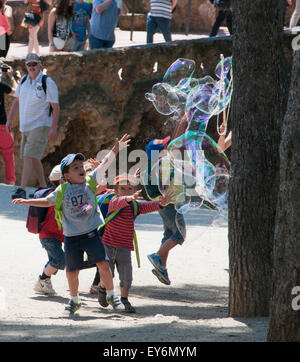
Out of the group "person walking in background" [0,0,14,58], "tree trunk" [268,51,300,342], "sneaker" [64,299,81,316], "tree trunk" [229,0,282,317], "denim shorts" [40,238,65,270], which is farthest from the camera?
"person walking in background" [0,0,14,58]

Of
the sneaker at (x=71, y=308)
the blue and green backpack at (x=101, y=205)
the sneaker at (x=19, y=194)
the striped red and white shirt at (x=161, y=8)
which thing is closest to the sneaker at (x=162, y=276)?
the blue and green backpack at (x=101, y=205)

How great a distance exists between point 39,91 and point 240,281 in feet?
16.3

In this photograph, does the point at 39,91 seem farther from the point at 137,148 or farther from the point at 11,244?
the point at 137,148

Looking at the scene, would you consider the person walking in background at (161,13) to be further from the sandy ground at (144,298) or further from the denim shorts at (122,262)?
the denim shorts at (122,262)

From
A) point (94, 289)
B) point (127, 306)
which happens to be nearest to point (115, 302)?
point (127, 306)

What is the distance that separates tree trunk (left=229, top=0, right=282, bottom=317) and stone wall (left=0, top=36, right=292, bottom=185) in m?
8.04

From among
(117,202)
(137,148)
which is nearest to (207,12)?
(137,148)

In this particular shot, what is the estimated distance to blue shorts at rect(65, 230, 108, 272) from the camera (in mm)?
6883

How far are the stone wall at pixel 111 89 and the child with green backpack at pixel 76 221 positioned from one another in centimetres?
748

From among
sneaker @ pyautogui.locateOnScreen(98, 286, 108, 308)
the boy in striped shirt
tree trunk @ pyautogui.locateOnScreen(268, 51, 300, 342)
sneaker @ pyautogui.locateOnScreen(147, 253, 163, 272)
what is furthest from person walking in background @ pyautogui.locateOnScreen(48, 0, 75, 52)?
tree trunk @ pyautogui.locateOnScreen(268, 51, 300, 342)

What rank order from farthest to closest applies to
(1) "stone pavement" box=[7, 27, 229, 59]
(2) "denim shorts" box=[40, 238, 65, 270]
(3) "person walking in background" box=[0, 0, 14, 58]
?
(1) "stone pavement" box=[7, 27, 229, 59]
(3) "person walking in background" box=[0, 0, 14, 58]
(2) "denim shorts" box=[40, 238, 65, 270]

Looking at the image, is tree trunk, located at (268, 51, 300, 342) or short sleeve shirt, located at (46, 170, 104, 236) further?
short sleeve shirt, located at (46, 170, 104, 236)

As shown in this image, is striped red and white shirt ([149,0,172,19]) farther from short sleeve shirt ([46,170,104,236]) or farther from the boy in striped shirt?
short sleeve shirt ([46,170,104,236])

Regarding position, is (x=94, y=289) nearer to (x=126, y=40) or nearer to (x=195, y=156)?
(x=195, y=156)
